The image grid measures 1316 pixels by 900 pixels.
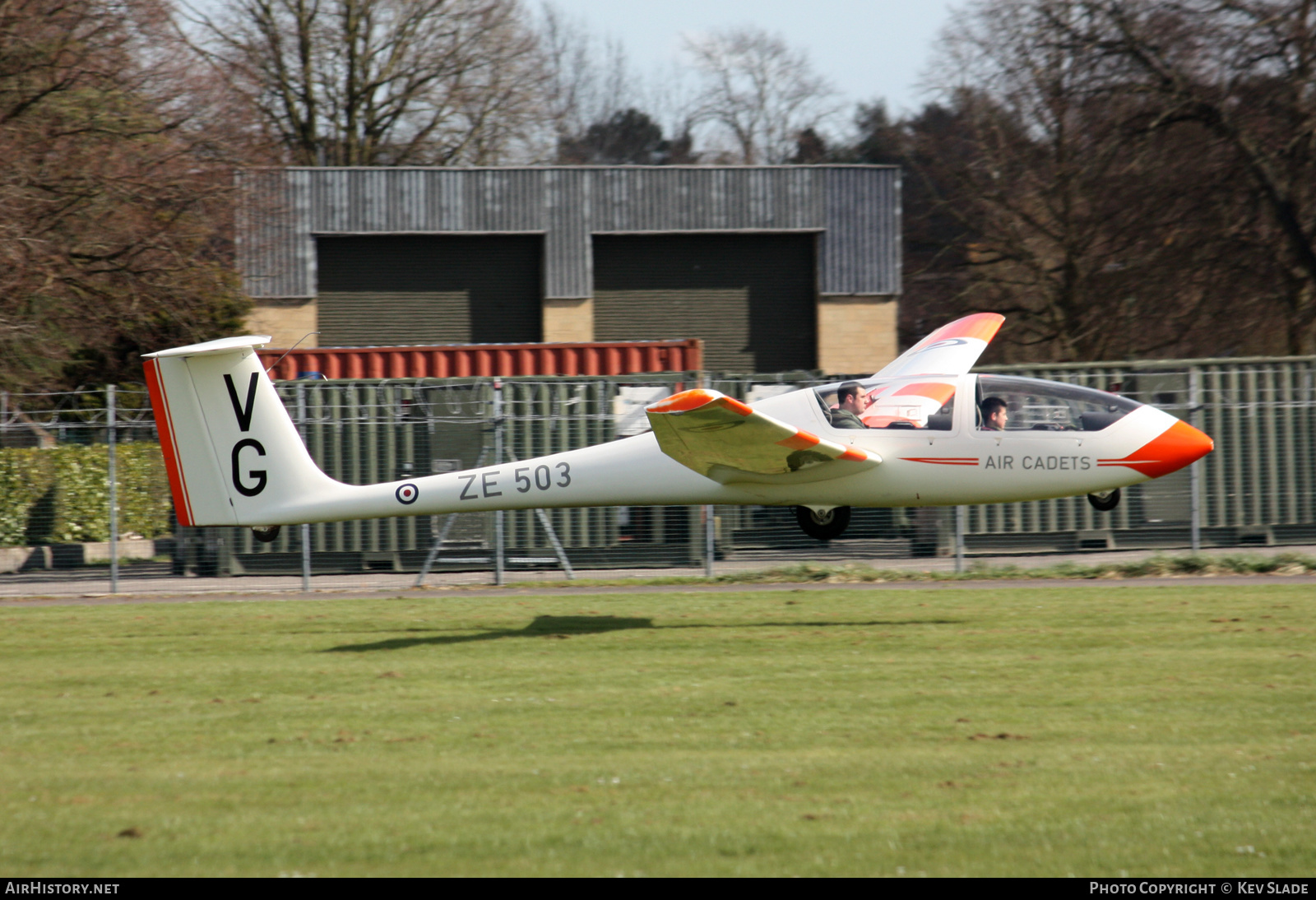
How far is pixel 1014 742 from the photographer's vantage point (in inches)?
310

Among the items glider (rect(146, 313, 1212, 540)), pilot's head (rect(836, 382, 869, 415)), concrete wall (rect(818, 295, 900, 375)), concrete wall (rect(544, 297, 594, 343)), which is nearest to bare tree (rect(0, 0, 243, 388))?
concrete wall (rect(544, 297, 594, 343))

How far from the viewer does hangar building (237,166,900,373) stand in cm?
3103

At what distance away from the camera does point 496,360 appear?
22297mm

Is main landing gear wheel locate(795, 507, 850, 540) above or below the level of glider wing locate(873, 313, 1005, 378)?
below

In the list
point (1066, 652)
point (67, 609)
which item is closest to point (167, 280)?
point (67, 609)

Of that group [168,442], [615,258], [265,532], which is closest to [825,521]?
[265,532]

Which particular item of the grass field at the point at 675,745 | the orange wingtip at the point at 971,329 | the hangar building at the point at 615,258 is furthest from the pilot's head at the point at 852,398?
the hangar building at the point at 615,258

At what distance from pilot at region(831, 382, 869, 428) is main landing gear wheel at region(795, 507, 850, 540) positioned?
1.01 m

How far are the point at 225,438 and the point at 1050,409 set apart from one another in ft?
25.2

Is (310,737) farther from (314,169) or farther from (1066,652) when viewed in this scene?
(314,169)

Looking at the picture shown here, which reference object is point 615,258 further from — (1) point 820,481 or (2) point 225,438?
(1) point 820,481

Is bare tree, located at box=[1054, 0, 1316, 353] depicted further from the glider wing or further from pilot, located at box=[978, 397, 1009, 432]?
pilot, located at box=[978, 397, 1009, 432]

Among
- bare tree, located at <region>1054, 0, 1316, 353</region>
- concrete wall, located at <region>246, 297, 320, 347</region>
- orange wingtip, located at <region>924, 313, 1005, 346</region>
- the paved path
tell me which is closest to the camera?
orange wingtip, located at <region>924, 313, 1005, 346</region>

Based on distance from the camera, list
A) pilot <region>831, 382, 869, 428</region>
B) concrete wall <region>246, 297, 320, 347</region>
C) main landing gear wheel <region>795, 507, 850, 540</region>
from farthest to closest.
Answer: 1. concrete wall <region>246, 297, 320, 347</region>
2. main landing gear wheel <region>795, 507, 850, 540</region>
3. pilot <region>831, 382, 869, 428</region>
